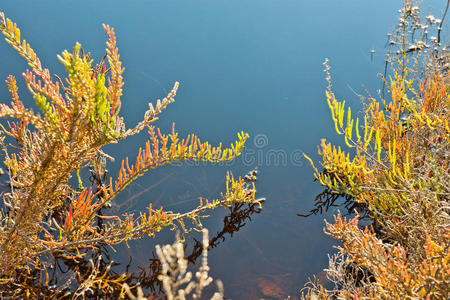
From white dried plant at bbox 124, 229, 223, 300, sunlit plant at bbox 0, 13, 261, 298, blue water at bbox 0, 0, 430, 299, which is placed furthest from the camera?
blue water at bbox 0, 0, 430, 299

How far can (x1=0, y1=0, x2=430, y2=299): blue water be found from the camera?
3363 millimetres

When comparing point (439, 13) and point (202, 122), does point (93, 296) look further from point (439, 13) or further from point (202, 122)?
point (439, 13)

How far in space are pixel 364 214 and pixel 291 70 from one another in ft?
9.13

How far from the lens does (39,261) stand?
2807mm

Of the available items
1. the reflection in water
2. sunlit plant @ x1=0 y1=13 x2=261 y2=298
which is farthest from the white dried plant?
the reflection in water

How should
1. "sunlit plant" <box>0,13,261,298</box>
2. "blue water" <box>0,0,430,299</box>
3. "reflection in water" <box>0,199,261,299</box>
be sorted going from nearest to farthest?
1. "sunlit plant" <box>0,13,261,298</box>
2. "reflection in water" <box>0,199,261,299</box>
3. "blue water" <box>0,0,430,299</box>

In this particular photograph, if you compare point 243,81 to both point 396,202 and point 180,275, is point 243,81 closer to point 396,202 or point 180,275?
point 396,202

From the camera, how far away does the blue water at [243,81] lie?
336cm

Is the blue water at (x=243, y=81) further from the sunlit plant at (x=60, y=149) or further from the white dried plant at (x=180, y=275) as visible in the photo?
the white dried plant at (x=180, y=275)

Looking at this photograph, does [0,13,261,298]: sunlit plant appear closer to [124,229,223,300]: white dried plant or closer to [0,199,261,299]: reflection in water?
[0,199,261,299]: reflection in water

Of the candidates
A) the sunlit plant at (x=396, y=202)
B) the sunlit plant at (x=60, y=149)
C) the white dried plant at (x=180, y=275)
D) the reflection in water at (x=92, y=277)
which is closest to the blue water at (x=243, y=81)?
the reflection in water at (x=92, y=277)

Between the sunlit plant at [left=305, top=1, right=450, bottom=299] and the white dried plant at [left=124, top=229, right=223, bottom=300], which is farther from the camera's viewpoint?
the sunlit plant at [left=305, top=1, right=450, bottom=299]

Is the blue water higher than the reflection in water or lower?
higher

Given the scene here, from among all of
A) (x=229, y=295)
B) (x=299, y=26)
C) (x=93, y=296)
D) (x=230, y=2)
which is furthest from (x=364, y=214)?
(x=230, y=2)
